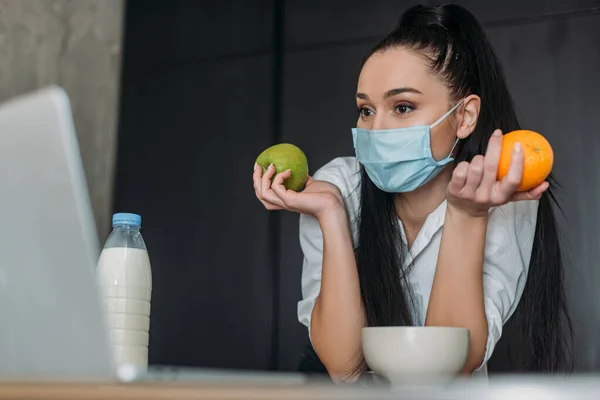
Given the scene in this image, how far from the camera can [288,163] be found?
136 cm

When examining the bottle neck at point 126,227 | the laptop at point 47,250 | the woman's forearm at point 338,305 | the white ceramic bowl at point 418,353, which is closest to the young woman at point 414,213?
the woman's forearm at point 338,305

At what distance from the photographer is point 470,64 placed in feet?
4.99

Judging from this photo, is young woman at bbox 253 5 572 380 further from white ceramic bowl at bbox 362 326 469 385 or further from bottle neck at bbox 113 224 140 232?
white ceramic bowl at bbox 362 326 469 385

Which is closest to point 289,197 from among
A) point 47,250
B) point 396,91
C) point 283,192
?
point 283,192

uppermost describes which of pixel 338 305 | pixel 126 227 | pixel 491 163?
pixel 491 163

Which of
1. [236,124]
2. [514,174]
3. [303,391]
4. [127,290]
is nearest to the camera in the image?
[303,391]

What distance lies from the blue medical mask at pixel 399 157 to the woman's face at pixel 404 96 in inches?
0.6

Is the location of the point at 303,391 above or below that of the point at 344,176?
below

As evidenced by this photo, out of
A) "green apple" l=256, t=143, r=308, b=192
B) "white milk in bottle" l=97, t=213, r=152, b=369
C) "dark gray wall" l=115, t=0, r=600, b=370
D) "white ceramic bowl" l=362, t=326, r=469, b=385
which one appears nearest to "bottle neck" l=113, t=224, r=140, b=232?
"white milk in bottle" l=97, t=213, r=152, b=369

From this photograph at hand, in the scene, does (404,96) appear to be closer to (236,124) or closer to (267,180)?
(267,180)

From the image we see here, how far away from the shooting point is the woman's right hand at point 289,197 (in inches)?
52.0

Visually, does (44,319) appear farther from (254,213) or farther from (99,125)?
(99,125)

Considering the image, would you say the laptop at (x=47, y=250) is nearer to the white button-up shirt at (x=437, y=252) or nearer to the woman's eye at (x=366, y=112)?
the white button-up shirt at (x=437, y=252)

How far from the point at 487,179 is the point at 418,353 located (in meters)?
0.47
